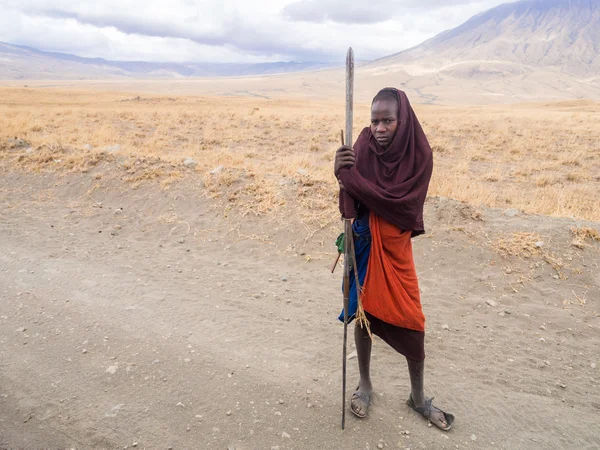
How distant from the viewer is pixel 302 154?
12.2m

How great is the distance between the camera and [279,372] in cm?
302

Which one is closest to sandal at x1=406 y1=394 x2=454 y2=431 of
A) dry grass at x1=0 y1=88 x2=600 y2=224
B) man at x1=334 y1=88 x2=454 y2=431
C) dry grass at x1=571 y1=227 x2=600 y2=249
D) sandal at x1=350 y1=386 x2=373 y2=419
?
man at x1=334 y1=88 x2=454 y2=431

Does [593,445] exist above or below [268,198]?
below

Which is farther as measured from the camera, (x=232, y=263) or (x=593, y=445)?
(x=232, y=263)

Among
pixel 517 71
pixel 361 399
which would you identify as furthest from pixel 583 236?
pixel 517 71

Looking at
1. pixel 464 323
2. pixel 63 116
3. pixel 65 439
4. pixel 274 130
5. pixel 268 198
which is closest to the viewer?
pixel 65 439

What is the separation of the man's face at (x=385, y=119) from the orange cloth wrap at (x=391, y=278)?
440 millimetres

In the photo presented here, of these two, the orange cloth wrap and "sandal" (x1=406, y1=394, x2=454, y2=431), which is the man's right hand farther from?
"sandal" (x1=406, y1=394, x2=454, y2=431)

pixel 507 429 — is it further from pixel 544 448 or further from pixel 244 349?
pixel 244 349

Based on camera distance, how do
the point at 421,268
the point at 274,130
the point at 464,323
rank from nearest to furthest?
the point at 464,323, the point at 421,268, the point at 274,130

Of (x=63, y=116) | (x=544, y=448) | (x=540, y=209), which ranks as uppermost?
(x=63, y=116)

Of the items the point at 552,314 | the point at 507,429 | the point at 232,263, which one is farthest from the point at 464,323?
the point at 232,263

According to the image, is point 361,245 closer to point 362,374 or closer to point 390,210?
point 390,210

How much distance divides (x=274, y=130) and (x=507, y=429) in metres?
15.7
